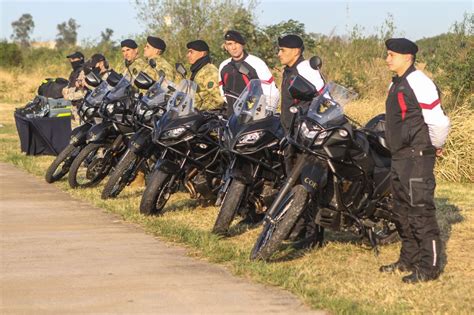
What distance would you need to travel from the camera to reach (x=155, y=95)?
11.0 metres

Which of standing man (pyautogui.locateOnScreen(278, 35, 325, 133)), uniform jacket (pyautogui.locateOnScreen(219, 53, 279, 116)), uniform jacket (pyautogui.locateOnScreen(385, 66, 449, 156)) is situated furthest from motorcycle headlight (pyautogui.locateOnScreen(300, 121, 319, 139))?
uniform jacket (pyautogui.locateOnScreen(219, 53, 279, 116))

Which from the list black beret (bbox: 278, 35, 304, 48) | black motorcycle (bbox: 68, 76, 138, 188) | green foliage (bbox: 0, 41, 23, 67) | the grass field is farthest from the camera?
green foliage (bbox: 0, 41, 23, 67)

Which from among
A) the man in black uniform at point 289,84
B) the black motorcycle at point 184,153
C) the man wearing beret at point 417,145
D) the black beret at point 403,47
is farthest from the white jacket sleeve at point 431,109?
the black motorcycle at point 184,153

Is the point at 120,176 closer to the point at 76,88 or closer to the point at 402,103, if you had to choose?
the point at 402,103

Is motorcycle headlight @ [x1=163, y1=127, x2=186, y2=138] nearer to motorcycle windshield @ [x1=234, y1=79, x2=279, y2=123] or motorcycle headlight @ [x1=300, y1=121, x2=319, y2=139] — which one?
motorcycle windshield @ [x1=234, y1=79, x2=279, y2=123]

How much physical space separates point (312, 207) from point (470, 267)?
1.35 meters

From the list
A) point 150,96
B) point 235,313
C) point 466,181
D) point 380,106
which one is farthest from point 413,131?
point 380,106

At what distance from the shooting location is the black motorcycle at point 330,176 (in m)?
7.32

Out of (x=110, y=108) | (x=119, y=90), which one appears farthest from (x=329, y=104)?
(x=119, y=90)

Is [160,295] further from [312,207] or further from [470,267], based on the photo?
[470,267]

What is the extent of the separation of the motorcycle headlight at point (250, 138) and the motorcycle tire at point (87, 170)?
3.77m

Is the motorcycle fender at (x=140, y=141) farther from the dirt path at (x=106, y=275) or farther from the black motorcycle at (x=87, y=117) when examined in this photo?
the black motorcycle at (x=87, y=117)

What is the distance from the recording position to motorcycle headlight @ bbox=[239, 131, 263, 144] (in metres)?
8.43

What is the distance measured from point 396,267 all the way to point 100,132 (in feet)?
17.7
